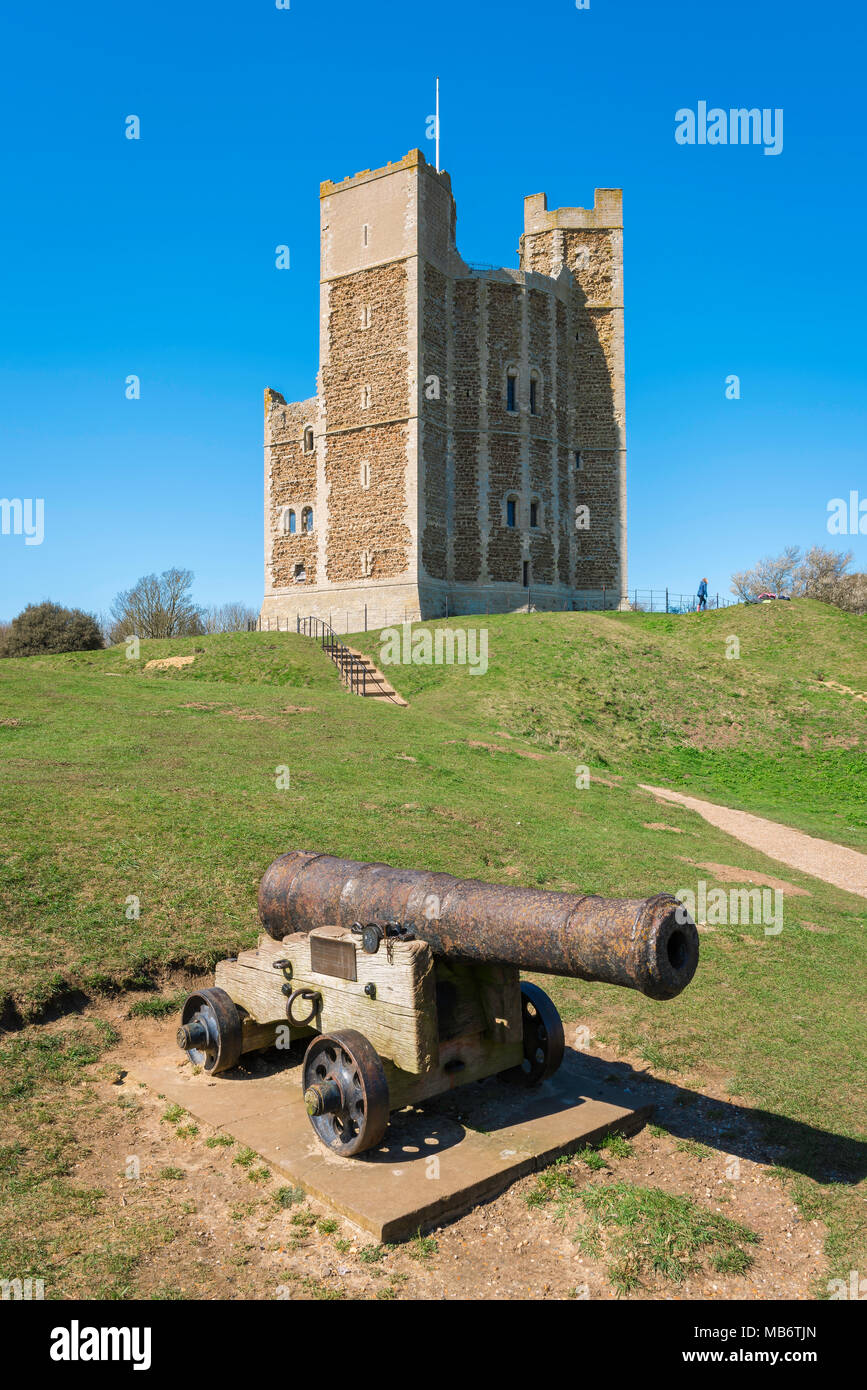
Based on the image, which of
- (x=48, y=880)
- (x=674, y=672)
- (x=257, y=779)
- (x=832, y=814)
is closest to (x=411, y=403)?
(x=674, y=672)

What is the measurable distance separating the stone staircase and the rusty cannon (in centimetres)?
1648

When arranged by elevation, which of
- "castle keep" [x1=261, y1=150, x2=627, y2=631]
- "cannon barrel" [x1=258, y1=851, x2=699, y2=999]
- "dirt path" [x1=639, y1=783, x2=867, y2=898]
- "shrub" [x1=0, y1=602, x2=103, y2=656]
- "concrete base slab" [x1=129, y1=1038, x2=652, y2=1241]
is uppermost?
"castle keep" [x1=261, y1=150, x2=627, y2=631]

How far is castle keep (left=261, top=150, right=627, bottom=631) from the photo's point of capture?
35.8 meters

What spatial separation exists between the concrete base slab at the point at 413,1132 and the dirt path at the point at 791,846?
8.71m

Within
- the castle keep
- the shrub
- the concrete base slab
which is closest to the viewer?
the concrete base slab

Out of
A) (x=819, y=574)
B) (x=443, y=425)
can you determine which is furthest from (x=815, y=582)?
(x=443, y=425)

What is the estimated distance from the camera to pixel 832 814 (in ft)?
63.2

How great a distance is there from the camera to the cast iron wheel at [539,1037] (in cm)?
561

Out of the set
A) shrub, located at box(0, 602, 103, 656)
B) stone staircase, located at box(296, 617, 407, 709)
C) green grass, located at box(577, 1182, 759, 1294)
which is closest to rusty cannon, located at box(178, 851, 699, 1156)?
green grass, located at box(577, 1182, 759, 1294)

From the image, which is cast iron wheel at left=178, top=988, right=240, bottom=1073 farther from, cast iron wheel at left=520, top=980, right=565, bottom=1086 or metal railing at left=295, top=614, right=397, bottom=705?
metal railing at left=295, top=614, right=397, bottom=705

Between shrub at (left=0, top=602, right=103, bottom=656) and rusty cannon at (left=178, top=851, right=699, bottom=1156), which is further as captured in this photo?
Result: shrub at (left=0, top=602, right=103, bottom=656)

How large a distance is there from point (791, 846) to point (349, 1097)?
40.6 feet

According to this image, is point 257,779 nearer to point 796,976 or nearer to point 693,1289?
point 796,976
